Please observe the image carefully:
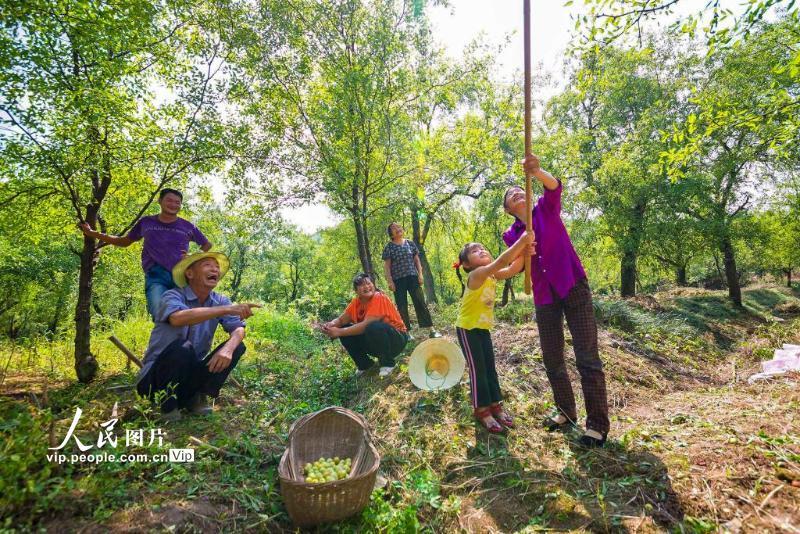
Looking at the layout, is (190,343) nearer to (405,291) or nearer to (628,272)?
(405,291)

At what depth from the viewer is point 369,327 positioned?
4969mm

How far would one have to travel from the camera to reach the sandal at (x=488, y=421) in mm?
3522

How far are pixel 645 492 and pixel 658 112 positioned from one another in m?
16.3

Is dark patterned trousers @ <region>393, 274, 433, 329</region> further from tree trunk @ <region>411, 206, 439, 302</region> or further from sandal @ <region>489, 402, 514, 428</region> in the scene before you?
tree trunk @ <region>411, 206, 439, 302</region>

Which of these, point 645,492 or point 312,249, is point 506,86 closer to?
Answer: point 645,492

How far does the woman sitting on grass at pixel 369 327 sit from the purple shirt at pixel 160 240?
2026 millimetres

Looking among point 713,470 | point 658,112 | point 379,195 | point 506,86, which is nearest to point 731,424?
point 713,470

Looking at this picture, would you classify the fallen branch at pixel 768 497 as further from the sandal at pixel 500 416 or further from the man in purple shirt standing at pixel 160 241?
the man in purple shirt standing at pixel 160 241

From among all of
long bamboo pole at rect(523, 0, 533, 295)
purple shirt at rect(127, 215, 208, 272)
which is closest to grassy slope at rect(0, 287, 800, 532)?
long bamboo pole at rect(523, 0, 533, 295)

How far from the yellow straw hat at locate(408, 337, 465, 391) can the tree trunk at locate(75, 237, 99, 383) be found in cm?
448

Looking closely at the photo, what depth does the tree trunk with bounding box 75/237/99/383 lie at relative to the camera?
5184 mm

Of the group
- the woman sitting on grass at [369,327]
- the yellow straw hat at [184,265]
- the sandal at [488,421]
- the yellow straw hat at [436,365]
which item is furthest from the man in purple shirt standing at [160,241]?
the sandal at [488,421]

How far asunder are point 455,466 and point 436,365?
1.32 meters

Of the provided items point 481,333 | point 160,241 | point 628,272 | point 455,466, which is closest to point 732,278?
point 628,272
